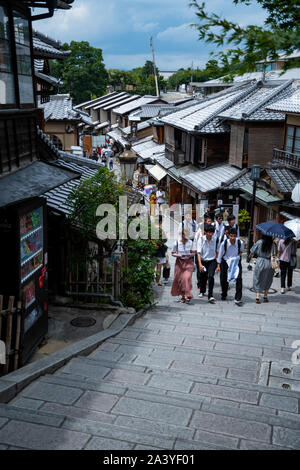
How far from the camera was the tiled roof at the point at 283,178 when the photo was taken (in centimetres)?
2023

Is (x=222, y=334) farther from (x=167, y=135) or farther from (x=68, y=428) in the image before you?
(x=167, y=135)

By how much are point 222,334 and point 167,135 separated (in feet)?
93.9

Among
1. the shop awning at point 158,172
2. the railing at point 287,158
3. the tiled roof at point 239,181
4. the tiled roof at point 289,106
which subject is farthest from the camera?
the shop awning at point 158,172

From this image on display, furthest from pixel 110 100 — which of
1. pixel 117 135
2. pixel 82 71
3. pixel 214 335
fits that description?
pixel 214 335

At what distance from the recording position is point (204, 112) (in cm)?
2970

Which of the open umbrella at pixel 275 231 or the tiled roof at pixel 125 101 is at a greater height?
the tiled roof at pixel 125 101

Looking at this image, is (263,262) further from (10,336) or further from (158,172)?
(158,172)

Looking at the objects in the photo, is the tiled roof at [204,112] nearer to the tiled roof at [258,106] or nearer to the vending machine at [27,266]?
the tiled roof at [258,106]

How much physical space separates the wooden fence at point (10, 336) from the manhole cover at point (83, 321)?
99.4 inches

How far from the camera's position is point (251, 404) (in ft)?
18.1

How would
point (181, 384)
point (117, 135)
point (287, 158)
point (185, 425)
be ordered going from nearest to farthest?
point (185, 425) < point (181, 384) < point (287, 158) < point (117, 135)

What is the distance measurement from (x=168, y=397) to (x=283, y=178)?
1731cm

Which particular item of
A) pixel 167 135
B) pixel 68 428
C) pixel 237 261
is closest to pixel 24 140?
pixel 68 428

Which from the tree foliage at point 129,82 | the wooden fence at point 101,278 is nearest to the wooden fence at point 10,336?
the wooden fence at point 101,278
